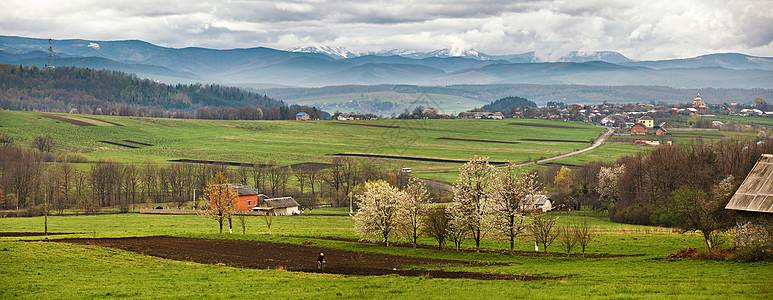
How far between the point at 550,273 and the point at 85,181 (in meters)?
102

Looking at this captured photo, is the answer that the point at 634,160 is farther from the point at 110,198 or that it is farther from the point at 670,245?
the point at 110,198

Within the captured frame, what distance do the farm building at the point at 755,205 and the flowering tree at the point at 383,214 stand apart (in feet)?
75.8

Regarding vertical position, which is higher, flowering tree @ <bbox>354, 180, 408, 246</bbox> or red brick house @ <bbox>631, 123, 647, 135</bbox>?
red brick house @ <bbox>631, 123, 647, 135</bbox>

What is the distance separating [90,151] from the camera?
144250mm

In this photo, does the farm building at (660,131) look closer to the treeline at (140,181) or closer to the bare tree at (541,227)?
the treeline at (140,181)

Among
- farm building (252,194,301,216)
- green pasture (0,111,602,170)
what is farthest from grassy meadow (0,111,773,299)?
green pasture (0,111,602,170)

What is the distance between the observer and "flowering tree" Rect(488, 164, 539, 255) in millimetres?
44188

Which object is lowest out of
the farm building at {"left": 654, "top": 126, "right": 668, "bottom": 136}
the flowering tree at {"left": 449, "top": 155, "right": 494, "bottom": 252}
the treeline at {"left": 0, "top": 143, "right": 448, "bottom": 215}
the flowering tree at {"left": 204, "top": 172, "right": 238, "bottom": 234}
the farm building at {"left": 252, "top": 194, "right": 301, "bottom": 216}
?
the farm building at {"left": 252, "top": 194, "right": 301, "bottom": 216}

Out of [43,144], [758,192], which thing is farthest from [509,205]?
[43,144]

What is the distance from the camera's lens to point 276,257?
131 ft

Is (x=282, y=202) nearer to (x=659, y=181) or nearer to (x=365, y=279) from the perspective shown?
(x=659, y=181)

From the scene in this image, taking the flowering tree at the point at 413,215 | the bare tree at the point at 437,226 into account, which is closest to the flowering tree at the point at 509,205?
the bare tree at the point at 437,226

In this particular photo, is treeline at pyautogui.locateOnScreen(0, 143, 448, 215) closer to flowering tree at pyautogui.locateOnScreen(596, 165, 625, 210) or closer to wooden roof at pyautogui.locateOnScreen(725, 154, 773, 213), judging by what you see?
flowering tree at pyautogui.locateOnScreen(596, 165, 625, 210)

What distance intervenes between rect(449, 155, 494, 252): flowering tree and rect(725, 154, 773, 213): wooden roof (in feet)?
52.5
